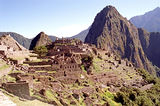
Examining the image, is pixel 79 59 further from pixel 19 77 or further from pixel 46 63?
pixel 19 77

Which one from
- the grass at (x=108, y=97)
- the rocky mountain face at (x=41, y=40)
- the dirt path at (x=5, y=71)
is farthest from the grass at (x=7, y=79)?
the rocky mountain face at (x=41, y=40)

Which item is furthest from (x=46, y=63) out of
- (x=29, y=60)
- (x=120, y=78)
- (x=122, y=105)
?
(x=120, y=78)

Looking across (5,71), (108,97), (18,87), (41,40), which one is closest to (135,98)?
(108,97)

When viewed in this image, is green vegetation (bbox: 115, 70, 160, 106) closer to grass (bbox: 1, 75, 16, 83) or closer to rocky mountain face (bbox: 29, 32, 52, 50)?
grass (bbox: 1, 75, 16, 83)

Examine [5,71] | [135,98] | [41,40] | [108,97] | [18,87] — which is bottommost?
[135,98]

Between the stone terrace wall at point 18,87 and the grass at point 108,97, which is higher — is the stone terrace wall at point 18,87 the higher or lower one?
the higher one

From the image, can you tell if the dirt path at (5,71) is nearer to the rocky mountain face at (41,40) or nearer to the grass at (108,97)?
the grass at (108,97)

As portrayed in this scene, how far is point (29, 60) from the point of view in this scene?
3769cm

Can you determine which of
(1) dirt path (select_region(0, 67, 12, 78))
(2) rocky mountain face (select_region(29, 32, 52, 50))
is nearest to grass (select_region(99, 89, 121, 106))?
(1) dirt path (select_region(0, 67, 12, 78))

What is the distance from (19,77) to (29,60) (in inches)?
442

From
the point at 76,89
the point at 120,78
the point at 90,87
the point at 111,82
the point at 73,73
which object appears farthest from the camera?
the point at 120,78

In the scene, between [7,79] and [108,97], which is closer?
[7,79]

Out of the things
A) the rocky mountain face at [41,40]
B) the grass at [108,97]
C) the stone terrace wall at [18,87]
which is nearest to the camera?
the stone terrace wall at [18,87]

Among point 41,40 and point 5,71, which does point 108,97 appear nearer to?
point 5,71
